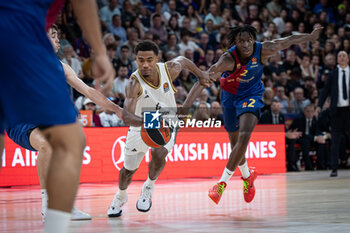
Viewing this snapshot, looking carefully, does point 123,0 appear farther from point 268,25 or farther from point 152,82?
point 152,82

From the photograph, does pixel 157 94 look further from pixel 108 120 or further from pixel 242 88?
pixel 108 120

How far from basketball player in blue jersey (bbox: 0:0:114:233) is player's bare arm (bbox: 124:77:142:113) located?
10.7 feet

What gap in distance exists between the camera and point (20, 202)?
24.4 feet

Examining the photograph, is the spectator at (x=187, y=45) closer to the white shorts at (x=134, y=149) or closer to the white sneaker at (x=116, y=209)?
the white shorts at (x=134, y=149)

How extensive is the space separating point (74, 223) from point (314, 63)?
12808mm

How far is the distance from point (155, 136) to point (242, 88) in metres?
1.69

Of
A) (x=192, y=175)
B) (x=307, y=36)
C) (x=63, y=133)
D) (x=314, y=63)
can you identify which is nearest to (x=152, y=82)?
(x=307, y=36)

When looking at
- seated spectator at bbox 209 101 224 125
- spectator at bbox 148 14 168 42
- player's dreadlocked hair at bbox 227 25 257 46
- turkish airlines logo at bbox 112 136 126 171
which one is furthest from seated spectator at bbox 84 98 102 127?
player's dreadlocked hair at bbox 227 25 257 46

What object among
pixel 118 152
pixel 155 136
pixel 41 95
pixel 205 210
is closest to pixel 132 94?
pixel 155 136

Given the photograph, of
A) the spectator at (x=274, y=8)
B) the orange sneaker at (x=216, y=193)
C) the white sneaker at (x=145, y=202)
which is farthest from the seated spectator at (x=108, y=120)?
the spectator at (x=274, y=8)

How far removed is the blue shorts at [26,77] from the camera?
7.63 ft

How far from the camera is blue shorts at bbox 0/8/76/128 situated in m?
2.33

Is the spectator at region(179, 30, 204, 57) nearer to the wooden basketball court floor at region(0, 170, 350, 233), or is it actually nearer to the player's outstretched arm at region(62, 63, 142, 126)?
the wooden basketball court floor at region(0, 170, 350, 233)

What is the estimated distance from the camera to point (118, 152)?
1071 centimetres
